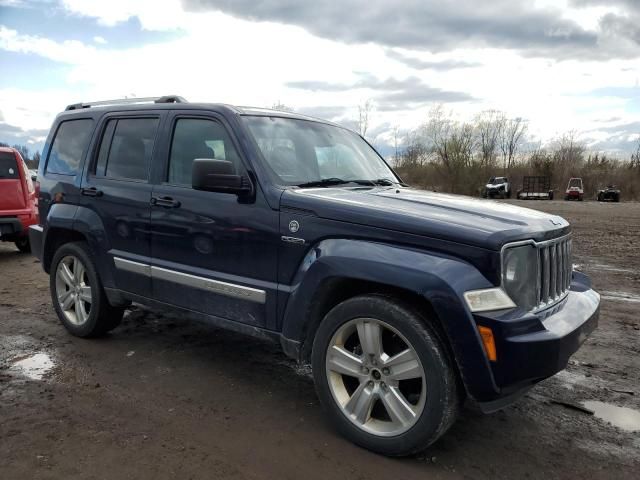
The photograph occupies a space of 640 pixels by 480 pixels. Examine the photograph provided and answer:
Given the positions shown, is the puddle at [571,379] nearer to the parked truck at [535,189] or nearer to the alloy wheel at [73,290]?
the alloy wheel at [73,290]

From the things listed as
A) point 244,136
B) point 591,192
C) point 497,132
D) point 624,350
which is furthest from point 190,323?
point 497,132

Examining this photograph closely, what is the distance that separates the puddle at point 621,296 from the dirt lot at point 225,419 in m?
1.49

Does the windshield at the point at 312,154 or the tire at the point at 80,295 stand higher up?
the windshield at the point at 312,154

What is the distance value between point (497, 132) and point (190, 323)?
2430 inches

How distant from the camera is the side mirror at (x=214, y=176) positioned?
3400 mm

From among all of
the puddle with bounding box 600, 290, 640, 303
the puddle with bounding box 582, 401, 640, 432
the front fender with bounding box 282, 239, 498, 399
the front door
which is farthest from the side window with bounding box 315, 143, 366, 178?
the puddle with bounding box 600, 290, 640, 303

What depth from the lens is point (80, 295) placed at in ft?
16.3

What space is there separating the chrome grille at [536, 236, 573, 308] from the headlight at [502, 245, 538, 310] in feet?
0.25

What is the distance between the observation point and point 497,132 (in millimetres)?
61688

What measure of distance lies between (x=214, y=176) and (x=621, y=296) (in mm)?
5757

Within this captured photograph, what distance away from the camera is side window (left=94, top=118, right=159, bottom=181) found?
4.32 m

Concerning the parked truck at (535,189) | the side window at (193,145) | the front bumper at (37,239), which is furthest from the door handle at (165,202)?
the parked truck at (535,189)

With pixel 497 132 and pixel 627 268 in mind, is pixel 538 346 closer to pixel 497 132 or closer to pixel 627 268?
pixel 627 268

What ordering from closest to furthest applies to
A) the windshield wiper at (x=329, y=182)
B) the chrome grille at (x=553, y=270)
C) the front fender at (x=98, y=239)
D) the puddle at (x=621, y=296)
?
the chrome grille at (x=553, y=270)
the windshield wiper at (x=329, y=182)
the front fender at (x=98, y=239)
the puddle at (x=621, y=296)
